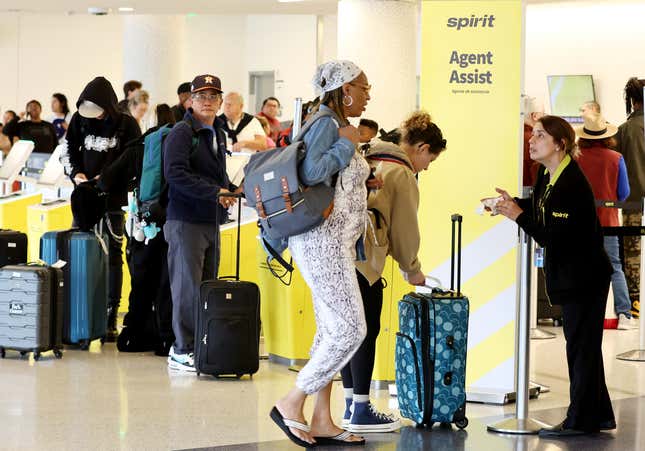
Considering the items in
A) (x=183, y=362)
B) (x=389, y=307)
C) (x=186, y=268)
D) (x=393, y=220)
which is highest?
(x=393, y=220)

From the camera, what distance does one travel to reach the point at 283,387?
6.09 metres

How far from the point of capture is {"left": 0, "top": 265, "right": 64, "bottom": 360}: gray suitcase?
22.2 ft

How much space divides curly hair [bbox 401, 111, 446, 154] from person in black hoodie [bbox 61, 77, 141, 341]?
2.83 meters

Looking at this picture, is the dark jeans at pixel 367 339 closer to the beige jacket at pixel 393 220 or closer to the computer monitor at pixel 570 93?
the beige jacket at pixel 393 220

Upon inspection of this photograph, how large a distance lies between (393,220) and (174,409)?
143 cm

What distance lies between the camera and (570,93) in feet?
43.5

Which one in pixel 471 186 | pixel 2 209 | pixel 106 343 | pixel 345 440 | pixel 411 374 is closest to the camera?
pixel 345 440

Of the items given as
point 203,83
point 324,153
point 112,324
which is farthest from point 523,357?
point 112,324

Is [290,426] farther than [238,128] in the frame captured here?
No

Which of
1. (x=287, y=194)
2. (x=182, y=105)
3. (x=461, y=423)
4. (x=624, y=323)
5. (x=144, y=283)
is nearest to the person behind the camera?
(x=287, y=194)

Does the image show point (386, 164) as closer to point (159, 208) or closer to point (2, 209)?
point (159, 208)

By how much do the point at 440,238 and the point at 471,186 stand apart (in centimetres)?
31

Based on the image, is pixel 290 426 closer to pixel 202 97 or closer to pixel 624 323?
pixel 202 97

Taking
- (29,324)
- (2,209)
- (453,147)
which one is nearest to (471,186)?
(453,147)
